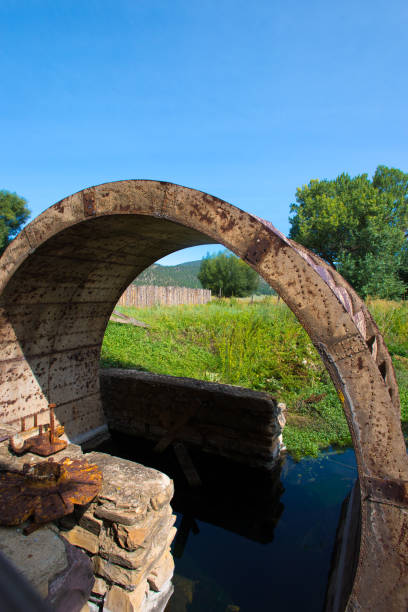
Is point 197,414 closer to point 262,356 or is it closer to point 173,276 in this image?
point 262,356

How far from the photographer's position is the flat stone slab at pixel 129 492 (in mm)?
2746

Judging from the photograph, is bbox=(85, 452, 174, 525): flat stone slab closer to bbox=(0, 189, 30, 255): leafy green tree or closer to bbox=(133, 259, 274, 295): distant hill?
bbox=(0, 189, 30, 255): leafy green tree

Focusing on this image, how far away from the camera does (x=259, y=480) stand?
5.12 meters

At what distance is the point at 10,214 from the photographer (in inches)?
1022

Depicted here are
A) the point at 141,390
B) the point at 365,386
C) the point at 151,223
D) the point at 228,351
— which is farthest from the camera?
the point at 228,351

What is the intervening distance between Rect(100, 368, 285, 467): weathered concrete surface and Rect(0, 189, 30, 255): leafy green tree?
75.8ft

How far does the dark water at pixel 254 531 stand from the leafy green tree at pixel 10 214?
967 inches

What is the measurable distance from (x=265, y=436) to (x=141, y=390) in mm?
2106

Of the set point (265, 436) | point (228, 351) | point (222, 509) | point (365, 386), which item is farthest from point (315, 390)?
point (365, 386)

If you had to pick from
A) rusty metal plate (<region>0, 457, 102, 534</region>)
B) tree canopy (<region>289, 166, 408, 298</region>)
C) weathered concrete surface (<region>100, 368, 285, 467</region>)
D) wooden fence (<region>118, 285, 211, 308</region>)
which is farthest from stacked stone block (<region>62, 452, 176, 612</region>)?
tree canopy (<region>289, 166, 408, 298</region>)

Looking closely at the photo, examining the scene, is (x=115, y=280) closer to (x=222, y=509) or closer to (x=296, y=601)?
(x=222, y=509)

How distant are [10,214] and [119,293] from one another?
83.1 ft

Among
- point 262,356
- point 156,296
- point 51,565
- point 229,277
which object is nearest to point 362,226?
point 156,296

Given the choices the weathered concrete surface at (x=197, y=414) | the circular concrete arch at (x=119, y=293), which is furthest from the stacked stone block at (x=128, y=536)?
the weathered concrete surface at (x=197, y=414)
